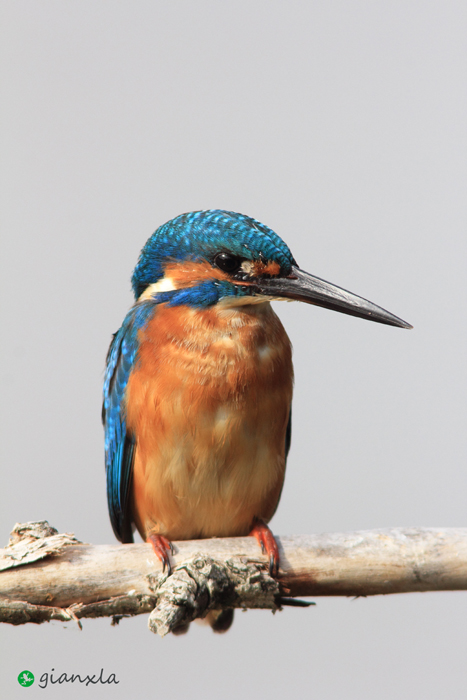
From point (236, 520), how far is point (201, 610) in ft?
1.55

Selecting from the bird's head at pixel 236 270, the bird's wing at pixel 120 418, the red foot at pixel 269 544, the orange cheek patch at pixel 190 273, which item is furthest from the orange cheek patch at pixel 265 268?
the red foot at pixel 269 544

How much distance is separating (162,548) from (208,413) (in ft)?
1.66

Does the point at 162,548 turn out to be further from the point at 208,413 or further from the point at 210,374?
the point at 210,374

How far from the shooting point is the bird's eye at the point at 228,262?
7.93 ft

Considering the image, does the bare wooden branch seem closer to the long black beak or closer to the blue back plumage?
the long black beak

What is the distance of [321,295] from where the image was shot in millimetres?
2451

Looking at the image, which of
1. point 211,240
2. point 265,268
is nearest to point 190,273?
point 211,240

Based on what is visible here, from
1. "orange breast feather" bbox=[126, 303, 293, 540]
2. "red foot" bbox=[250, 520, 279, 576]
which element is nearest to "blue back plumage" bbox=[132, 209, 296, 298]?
"orange breast feather" bbox=[126, 303, 293, 540]

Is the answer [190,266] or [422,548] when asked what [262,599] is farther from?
[190,266]

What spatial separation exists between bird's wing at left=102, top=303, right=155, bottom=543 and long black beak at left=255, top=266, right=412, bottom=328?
489 millimetres

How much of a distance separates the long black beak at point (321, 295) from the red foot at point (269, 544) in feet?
2.83

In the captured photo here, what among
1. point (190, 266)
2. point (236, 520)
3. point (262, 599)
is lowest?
point (262, 599)

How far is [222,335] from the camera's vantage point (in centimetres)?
246

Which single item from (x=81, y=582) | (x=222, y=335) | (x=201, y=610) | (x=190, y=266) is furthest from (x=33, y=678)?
(x=190, y=266)
